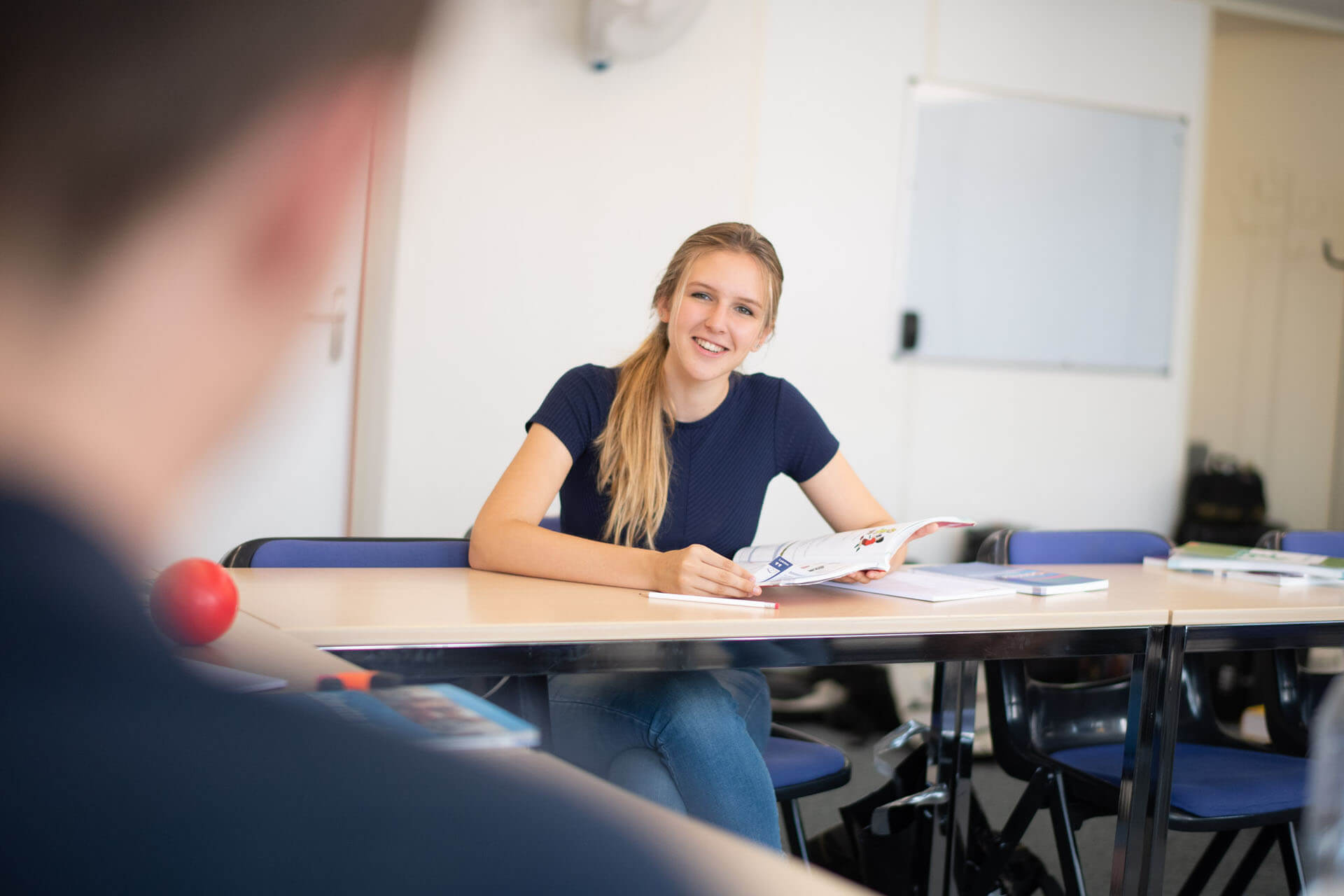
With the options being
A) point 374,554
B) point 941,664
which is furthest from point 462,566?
point 941,664

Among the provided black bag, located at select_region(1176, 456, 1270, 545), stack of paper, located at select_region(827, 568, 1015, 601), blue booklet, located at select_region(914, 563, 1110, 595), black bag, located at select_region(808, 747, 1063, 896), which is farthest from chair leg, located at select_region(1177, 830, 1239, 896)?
black bag, located at select_region(1176, 456, 1270, 545)

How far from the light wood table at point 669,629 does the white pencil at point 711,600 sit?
0.02 metres

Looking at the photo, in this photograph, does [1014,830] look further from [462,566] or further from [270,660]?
[270,660]

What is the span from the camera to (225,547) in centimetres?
24

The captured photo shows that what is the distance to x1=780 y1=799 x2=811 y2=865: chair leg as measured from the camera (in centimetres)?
172

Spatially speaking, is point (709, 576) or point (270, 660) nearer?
point (270, 660)

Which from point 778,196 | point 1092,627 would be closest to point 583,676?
point 1092,627

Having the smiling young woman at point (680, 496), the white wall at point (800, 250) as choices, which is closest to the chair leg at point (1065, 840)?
the smiling young woman at point (680, 496)

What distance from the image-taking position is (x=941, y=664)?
188cm

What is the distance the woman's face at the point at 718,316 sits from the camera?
1.80 meters

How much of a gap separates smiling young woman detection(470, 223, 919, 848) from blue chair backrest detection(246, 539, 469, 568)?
127 millimetres

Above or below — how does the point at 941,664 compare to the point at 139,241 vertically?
below

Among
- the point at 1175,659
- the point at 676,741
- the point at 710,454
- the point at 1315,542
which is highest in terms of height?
the point at 710,454

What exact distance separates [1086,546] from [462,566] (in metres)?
1.20
